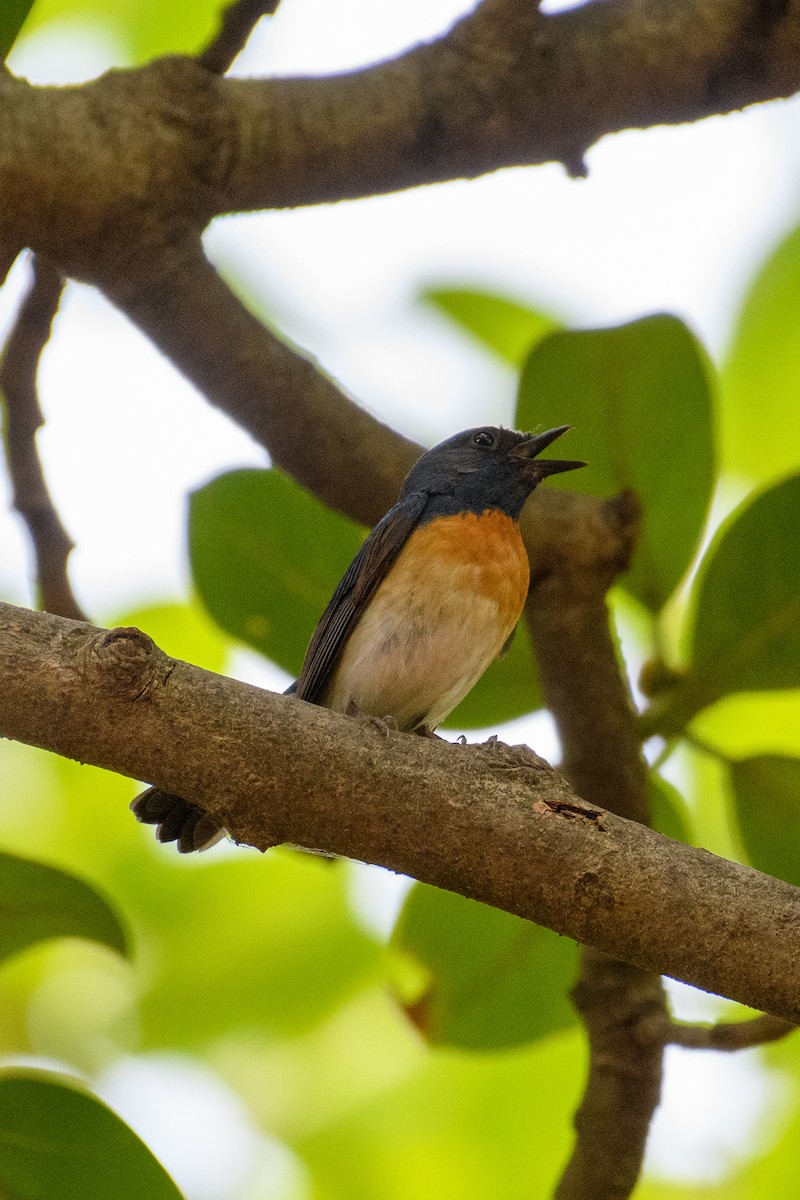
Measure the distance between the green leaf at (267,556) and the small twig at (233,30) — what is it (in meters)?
1.07

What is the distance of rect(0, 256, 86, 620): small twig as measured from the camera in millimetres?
3498

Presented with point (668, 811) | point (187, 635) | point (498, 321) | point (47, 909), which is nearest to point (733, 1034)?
point (668, 811)

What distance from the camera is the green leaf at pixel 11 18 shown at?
10.3 ft

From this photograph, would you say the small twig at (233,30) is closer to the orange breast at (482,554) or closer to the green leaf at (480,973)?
the orange breast at (482,554)

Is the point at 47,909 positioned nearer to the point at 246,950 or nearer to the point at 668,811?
the point at 246,950

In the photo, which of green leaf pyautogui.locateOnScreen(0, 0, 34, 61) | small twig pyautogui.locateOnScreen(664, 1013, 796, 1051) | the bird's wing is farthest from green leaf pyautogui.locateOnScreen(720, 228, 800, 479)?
green leaf pyautogui.locateOnScreen(0, 0, 34, 61)

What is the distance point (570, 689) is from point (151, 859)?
1.51 meters

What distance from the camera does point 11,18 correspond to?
316 cm

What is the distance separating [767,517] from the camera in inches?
131

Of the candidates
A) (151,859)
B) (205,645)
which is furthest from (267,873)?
(205,645)

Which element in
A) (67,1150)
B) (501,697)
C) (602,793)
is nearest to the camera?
(67,1150)

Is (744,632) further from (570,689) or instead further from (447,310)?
(447,310)

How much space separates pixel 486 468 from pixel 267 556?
1.44 metres

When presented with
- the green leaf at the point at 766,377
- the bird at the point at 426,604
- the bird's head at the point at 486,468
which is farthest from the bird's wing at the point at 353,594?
the green leaf at the point at 766,377
